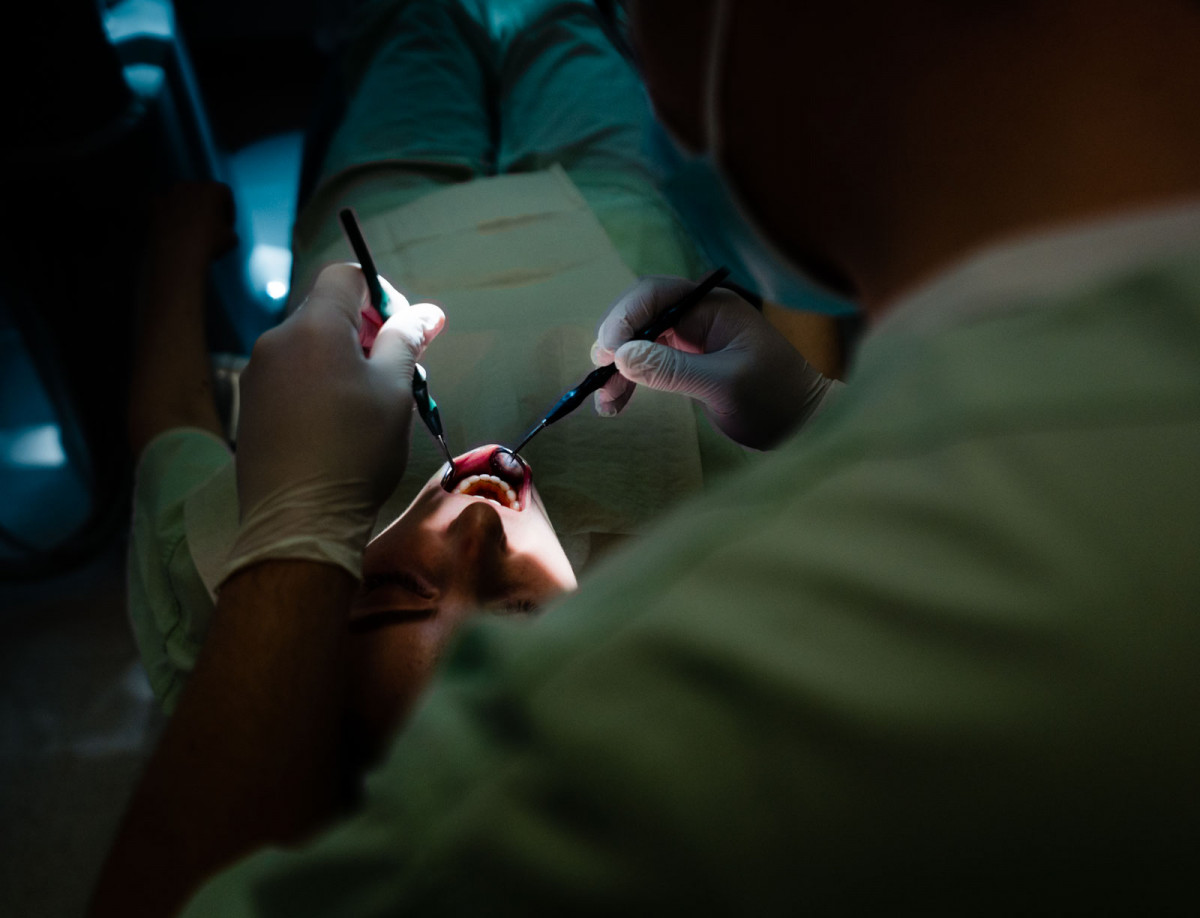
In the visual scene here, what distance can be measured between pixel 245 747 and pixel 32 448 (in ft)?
5.49

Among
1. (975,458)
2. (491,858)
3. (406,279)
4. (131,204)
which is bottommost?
(406,279)

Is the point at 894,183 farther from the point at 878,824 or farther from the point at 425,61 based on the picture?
the point at 425,61

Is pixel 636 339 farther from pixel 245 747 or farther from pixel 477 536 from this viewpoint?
pixel 245 747

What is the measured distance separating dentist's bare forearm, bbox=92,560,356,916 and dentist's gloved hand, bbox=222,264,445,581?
0.04 meters

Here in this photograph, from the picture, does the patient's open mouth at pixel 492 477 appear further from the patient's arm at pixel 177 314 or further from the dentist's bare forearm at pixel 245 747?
the patient's arm at pixel 177 314

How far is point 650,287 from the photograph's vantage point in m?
→ 1.35

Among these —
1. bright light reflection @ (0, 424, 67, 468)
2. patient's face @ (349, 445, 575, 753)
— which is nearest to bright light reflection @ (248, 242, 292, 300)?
bright light reflection @ (0, 424, 67, 468)

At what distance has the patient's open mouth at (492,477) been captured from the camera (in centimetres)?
122

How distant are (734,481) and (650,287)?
0.97 meters

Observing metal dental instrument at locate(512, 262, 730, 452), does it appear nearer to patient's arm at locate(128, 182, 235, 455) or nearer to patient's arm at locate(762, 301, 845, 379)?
patient's arm at locate(762, 301, 845, 379)

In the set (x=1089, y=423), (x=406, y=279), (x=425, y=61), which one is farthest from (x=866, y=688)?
(x=425, y=61)

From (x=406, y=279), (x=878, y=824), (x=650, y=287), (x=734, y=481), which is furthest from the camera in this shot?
(x=406, y=279)

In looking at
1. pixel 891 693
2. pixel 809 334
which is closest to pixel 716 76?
pixel 891 693

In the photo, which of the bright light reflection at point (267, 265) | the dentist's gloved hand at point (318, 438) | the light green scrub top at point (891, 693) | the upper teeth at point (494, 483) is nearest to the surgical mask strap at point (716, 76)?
the light green scrub top at point (891, 693)
